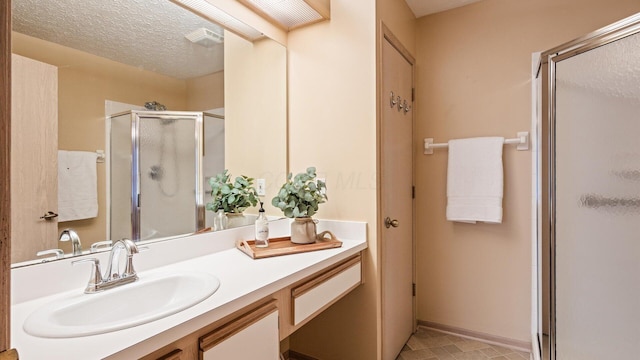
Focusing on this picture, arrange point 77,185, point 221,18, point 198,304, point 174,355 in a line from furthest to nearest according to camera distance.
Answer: point 221,18 < point 77,185 < point 198,304 < point 174,355

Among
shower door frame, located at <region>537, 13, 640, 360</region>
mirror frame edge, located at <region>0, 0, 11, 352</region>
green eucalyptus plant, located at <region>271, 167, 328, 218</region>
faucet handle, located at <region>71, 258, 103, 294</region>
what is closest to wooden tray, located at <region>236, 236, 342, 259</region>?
green eucalyptus plant, located at <region>271, 167, 328, 218</region>

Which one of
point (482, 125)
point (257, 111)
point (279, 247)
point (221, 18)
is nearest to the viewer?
point (279, 247)

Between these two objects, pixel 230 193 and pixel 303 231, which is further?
pixel 230 193

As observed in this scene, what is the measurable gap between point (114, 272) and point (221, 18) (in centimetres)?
131

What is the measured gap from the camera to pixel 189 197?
1604 mm

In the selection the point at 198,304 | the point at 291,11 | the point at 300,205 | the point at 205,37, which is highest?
the point at 291,11

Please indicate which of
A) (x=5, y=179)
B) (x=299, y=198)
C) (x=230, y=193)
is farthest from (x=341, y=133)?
(x=5, y=179)

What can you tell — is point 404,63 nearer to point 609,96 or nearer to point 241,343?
point 609,96

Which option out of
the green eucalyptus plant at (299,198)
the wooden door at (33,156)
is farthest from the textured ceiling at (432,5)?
the wooden door at (33,156)

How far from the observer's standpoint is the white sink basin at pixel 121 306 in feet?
2.59

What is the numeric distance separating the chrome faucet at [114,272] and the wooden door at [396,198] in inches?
47.5

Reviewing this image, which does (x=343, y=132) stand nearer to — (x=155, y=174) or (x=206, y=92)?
(x=206, y=92)

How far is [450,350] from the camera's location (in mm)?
2174

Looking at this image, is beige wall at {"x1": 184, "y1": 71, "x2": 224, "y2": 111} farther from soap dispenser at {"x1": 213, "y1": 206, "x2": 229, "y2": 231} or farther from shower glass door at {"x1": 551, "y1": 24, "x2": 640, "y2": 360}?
shower glass door at {"x1": 551, "y1": 24, "x2": 640, "y2": 360}
